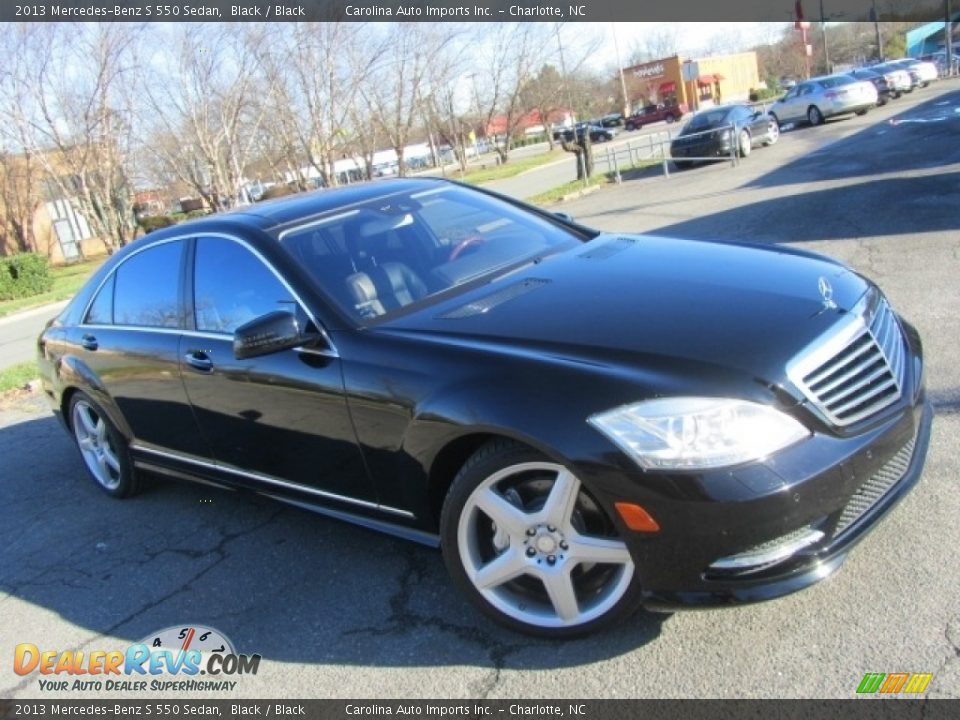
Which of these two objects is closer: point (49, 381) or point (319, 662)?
point (319, 662)

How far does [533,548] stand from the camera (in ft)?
9.19

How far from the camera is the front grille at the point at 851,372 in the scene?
2.57 meters

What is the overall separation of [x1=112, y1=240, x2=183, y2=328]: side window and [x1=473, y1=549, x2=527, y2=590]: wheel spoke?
2.20m

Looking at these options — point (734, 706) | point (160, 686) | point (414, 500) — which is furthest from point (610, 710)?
point (160, 686)

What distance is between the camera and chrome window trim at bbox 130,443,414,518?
3302 millimetres

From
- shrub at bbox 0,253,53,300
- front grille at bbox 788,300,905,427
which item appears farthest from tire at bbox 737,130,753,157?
shrub at bbox 0,253,53,300

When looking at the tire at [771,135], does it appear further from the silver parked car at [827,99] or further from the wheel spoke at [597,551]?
the wheel spoke at [597,551]

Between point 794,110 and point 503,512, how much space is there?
101 ft

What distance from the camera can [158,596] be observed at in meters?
3.74

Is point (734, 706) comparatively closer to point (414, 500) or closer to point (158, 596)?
point (414, 500)

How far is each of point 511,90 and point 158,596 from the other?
173 feet

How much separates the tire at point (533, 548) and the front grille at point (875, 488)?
2.33 feet

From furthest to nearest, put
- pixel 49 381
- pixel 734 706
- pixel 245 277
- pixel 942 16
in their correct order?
pixel 942 16
pixel 49 381
pixel 245 277
pixel 734 706

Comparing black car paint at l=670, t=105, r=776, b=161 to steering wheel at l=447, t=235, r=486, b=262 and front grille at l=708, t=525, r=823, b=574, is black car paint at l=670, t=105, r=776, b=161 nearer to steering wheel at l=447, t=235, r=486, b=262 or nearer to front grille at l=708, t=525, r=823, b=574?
steering wheel at l=447, t=235, r=486, b=262
